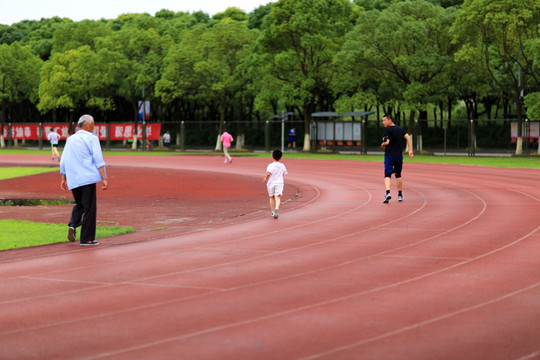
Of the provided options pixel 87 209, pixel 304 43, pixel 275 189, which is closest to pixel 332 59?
pixel 304 43

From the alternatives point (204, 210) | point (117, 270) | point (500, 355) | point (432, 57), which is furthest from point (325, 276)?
point (432, 57)

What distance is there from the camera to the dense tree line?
1868 inches

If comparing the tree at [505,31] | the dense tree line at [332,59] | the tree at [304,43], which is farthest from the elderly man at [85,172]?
the tree at [304,43]

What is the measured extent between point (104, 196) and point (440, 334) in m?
15.4

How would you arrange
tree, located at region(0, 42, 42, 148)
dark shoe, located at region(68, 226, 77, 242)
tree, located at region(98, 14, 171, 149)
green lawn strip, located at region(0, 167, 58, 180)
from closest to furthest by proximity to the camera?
dark shoe, located at region(68, 226, 77, 242) → green lawn strip, located at region(0, 167, 58, 180) → tree, located at region(98, 14, 171, 149) → tree, located at region(0, 42, 42, 148)

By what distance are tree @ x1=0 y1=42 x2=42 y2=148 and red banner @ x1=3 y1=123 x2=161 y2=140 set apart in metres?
2.02

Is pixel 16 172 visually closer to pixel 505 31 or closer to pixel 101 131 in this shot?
pixel 505 31

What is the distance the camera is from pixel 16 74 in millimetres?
78000

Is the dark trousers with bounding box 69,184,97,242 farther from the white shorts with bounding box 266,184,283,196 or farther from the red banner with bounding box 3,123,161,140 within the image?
the red banner with bounding box 3,123,161,140

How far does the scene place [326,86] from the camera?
2189 inches

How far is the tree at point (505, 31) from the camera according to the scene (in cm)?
4512

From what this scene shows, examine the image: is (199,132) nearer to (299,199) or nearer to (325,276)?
(299,199)

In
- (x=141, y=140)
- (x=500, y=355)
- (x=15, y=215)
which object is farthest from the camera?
(x=141, y=140)

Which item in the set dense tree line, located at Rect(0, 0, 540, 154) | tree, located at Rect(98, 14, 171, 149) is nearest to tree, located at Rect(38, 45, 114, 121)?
dense tree line, located at Rect(0, 0, 540, 154)
